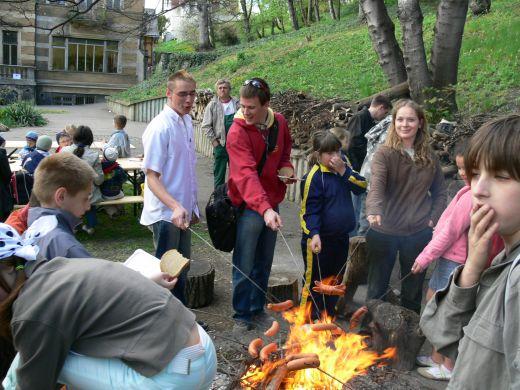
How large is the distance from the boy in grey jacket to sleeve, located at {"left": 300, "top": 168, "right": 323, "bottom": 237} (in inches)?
108

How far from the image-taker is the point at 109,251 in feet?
23.5

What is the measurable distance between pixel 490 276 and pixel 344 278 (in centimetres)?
379

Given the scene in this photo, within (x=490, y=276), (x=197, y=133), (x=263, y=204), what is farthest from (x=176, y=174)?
(x=197, y=133)

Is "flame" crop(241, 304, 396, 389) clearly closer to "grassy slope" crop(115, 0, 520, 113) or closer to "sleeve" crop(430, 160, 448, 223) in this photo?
"sleeve" crop(430, 160, 448, 223)

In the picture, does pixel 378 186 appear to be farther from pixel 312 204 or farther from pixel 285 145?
pixel 285 145

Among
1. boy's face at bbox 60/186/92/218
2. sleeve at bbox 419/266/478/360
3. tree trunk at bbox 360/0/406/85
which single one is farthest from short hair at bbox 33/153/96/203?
tree trunk at bbox 360/0/406/85

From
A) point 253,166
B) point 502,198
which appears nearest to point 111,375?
point 502,198

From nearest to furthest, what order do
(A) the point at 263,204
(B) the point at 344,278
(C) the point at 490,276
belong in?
1. (C) the point at 490,276
2. (A) the point at 263,204
3. (B) the point at 344,278

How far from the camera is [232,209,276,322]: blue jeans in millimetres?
4594

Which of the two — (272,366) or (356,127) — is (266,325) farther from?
(356,127)

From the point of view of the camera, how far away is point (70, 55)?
36688mm

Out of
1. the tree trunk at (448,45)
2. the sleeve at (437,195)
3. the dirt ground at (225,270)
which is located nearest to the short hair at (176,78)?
the dirt ground at (225,270)

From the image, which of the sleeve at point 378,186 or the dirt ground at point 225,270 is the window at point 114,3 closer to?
the dirt ground at point 225,270

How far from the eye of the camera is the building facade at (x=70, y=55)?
34.3 metres
